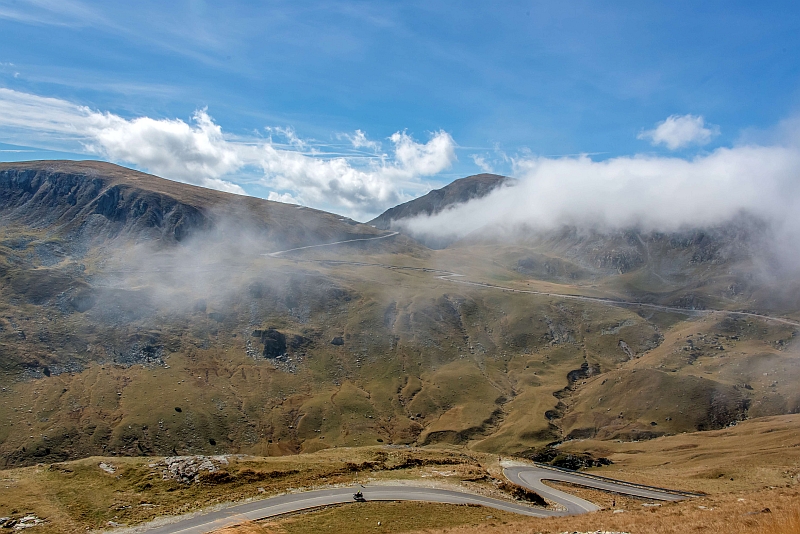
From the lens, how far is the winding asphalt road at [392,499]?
42.1 meters

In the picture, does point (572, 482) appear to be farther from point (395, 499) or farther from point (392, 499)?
point (392, 499)

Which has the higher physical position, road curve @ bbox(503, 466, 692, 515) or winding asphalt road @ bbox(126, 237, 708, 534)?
winding asphalt road @ bbox(126, 237, 708, 534)

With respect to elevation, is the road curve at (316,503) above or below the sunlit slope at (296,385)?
above

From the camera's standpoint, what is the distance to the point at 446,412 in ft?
524

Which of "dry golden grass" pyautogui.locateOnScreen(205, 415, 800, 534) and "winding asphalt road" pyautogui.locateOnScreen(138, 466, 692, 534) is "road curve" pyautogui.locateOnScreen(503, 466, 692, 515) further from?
"dry golden grass" pyautogui.locateOnScreen(205, 415, 800, 534)

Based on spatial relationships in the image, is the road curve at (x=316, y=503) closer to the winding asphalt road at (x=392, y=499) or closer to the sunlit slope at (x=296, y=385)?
the winding asphalt road at (x=392, y=499)

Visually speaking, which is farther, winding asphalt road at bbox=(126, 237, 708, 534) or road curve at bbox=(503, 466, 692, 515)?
road curve at bbox=(503, 466, 692, 515)

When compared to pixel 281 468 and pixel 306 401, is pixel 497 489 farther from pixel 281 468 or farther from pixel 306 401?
pixel 306 401

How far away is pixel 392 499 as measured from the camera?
162ft

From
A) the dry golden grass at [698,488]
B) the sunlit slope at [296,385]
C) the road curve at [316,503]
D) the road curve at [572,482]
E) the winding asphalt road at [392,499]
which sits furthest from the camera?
the sunlit slope at [296,385]

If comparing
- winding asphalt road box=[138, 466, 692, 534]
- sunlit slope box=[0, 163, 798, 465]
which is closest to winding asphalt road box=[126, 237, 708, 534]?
winding asphalt road box=[138, 466, 692, 534]

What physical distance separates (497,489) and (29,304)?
198378mm

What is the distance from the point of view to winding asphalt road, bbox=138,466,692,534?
138 ft

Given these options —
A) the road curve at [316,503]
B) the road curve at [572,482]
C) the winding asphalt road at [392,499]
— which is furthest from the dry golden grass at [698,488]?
the road curve at [316,503]
